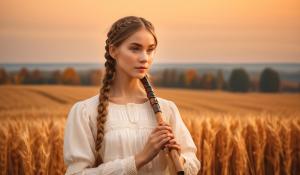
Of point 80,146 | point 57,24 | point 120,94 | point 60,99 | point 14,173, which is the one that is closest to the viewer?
point 80,146

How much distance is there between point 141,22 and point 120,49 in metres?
0.11

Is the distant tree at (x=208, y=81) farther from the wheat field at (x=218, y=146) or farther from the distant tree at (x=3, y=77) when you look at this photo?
the distant tree at (x=3, y=77)

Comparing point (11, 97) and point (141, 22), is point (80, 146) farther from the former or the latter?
point (11, 97)

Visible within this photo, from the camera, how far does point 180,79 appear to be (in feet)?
17.3

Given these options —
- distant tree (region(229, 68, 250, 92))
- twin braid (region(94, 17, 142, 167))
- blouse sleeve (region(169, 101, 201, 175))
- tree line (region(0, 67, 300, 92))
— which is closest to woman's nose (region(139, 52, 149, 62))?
twin braid (region(94, 17, 142, 167))

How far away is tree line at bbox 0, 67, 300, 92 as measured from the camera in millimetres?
4988

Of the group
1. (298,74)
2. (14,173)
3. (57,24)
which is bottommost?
(14,173)

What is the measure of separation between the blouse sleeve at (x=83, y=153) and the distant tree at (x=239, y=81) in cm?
366

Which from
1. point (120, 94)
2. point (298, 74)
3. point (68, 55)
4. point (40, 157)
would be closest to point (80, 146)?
point (120, 94)

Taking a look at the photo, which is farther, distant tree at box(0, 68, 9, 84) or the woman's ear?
distant tree at box(0, 68, 9, 84)

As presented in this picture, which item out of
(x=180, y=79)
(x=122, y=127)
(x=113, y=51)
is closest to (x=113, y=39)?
(x=113, y=51)

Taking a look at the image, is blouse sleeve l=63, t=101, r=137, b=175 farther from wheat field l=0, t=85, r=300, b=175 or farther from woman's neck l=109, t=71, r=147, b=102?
wheat field l=0, t=85, r=300, b=175

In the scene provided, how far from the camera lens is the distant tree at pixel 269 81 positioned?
527cm

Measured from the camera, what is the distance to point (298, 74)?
17.0ft
